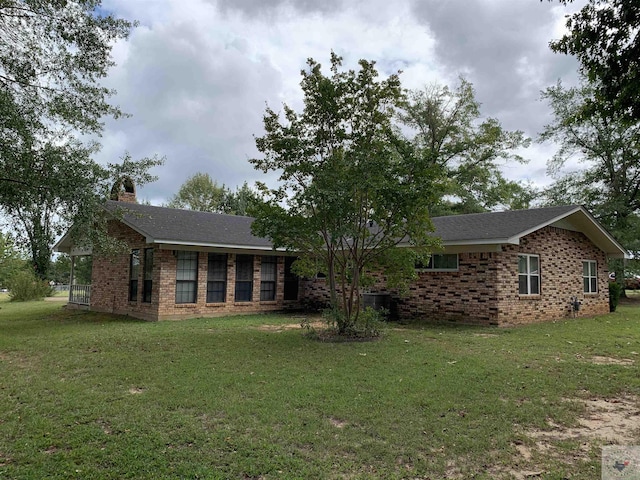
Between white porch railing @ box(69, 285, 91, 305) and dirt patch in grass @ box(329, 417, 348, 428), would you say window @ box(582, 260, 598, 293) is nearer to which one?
dirt patch in grass @ box(329, 417, 348, 428)

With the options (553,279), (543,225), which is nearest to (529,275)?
(553,279)

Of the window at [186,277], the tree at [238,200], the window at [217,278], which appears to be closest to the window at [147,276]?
the window at [186,277]

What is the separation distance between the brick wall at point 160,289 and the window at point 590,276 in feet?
35.8

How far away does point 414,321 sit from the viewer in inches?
507

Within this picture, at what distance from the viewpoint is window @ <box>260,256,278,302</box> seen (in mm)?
15578

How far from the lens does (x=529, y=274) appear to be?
13.0 meters

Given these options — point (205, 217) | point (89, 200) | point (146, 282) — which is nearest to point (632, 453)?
point (89, 200)

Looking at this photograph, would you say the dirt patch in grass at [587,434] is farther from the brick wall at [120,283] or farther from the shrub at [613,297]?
the shrub at [613,297]

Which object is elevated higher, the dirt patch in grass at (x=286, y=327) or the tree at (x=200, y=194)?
the tree at (x=200, y=194)

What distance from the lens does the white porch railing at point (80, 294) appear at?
652 inches

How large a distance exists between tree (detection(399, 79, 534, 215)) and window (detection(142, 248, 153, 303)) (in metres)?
18.6

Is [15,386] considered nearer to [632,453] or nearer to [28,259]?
[632,453]

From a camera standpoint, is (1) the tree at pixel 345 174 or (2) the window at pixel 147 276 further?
(2) the window at pixel 147 276

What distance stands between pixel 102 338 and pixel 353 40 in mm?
9464
